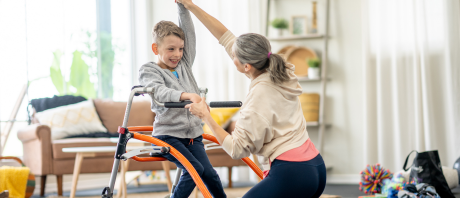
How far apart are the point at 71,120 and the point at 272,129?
275cm

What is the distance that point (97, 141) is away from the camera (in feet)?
11.5

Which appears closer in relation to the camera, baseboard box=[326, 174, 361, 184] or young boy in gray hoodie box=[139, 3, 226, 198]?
young boy in gray hoodie box=[139, 3, 226, 198]

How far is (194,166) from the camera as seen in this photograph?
1.72 m

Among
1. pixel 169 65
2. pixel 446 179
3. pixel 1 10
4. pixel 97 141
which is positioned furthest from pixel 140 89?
pixel 1 10

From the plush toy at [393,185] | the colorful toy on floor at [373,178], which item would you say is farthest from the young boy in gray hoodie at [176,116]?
the colorful toy on floor at [373,178]

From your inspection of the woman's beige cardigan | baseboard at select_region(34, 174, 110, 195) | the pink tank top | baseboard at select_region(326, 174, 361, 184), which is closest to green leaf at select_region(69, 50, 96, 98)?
baseboard at select_region(34, 174, 110, 195)

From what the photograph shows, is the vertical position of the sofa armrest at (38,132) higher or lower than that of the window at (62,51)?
lower

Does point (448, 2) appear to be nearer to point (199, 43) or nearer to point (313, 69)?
point (313, 69)

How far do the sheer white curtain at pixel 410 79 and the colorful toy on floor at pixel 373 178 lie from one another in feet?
2.11

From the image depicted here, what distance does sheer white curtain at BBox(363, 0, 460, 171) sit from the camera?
376 centimetres

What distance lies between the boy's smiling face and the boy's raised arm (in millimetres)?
99

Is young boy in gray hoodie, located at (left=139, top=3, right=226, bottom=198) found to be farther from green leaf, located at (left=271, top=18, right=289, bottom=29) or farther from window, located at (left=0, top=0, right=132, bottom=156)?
window, located at (left=0, top=0, right=132, bottom=156)

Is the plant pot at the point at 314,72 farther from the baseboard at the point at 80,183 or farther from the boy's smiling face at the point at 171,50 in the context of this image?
the boy's smiling face at the point at 171,50

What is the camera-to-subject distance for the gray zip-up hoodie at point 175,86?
68.1 inches
